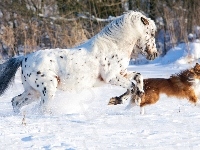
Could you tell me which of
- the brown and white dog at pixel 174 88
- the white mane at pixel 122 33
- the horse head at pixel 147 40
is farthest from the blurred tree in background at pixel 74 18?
the white mane at pixel 122 33

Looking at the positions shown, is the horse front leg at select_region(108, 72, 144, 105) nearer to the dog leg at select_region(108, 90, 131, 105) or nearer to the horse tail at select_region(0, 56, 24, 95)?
the dog leg at select_region(108, 90, 131, 105)

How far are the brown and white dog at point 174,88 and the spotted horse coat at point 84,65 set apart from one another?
481mm

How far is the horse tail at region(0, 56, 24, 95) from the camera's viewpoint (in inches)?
288

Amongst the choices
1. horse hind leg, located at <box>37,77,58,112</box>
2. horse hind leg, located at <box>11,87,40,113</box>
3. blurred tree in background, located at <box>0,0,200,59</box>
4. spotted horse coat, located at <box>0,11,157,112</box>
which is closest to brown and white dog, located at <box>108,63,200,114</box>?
spotted horse coat, located at <box>0,11,157,112</box>

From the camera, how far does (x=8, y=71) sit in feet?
24.2

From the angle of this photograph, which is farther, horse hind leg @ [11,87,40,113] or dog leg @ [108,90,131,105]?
dog leg @ [108,90,131,105]

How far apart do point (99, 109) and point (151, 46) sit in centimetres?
117

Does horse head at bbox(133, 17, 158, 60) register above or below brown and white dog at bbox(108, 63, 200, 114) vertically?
above

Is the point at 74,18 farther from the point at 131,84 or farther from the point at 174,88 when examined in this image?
the point at 131,84

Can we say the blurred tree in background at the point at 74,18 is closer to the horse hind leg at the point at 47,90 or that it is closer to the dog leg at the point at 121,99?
the dog leg at the point at 121,99

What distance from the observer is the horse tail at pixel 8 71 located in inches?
288

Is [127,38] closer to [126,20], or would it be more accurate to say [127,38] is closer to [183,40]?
[126,20]

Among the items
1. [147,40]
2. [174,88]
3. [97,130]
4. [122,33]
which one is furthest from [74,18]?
[97,130]

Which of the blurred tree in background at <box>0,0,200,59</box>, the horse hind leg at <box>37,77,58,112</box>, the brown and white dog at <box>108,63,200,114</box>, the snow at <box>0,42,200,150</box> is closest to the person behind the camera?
the snow at <box>0,42,200,150</box>
